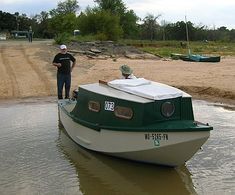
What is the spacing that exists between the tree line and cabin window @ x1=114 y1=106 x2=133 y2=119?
55522mm

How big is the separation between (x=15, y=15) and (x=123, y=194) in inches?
4223


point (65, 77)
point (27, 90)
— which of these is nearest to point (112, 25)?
point (27, 90)

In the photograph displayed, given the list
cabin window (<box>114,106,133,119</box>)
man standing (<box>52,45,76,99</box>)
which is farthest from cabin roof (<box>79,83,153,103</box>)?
man standing (<box>52,45,76,99</box>)

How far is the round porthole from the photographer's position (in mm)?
8320

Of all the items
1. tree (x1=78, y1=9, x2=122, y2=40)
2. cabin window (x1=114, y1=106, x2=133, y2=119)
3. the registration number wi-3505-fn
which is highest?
tree (x1=78, y1=9, x2=122, y2=40)

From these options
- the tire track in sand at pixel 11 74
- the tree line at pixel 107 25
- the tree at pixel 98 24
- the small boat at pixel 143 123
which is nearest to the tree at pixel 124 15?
the tree line at pixel 107 25

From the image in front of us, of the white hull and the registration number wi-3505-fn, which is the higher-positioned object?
the registration number wi-3505-fn

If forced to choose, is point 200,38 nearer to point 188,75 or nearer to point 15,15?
point 15,15

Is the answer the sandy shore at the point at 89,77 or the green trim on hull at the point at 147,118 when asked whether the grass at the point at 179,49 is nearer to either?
the sandy shore at the point at 89,77

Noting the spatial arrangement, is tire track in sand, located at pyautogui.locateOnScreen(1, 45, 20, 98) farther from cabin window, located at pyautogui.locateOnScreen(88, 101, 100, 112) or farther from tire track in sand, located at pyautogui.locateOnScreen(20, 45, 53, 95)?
cabin window, located at pyautogui.locateOnScreen(88, 101, 100, 112)

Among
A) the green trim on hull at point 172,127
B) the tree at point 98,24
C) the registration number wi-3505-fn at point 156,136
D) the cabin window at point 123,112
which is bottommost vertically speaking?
the registration number wi-3505-fn at point 156,136

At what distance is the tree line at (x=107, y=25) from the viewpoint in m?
67.6

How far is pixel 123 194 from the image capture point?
25.6ft

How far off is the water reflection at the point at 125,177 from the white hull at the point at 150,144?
7.9 inches
